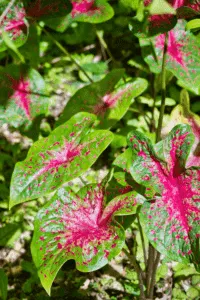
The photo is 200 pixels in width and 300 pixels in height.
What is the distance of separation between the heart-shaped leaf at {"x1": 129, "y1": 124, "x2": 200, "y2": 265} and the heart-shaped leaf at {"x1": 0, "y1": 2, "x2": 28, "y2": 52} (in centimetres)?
62

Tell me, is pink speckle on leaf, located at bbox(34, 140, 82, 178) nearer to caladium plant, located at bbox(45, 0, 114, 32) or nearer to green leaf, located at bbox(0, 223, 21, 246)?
caladium plant, located at bbox(45, 0, 114, 32)

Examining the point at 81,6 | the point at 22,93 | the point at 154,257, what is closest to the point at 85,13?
→ the point at 81,6

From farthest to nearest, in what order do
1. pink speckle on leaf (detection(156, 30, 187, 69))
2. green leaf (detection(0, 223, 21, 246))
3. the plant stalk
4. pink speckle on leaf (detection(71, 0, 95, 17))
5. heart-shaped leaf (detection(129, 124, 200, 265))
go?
green leaf (detection(0, 223, 21, 246)) → pink speckle on leaf (detection(71, 0, 95, 17)) → pink speckle on leaf (detection(156, 30, 187, 69)) → the plant stalk → heart-shaped leaf (detection(129, 124, 200, 265))

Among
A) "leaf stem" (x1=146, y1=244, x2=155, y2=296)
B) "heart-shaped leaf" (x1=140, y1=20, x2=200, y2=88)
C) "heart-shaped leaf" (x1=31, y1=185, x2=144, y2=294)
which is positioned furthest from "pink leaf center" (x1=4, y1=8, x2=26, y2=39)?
"leaf stem" (x1=146, y1=244, x2=155, y2=296)

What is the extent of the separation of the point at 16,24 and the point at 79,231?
2.69 feet

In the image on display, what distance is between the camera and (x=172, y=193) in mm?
1164

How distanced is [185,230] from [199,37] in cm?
88

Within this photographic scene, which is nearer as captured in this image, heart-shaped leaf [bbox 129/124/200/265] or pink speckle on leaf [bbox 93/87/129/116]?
heart-shaped leaf [bbox 129/124/200/265]

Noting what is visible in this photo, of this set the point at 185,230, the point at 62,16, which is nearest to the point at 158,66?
the point at 62,16

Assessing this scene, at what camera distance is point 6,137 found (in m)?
2.51

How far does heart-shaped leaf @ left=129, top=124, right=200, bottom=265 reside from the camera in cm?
109

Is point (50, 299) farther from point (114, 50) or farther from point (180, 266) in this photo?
point (114, 50)

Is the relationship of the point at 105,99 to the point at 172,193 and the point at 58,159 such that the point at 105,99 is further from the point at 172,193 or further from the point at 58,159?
the point at 172,193

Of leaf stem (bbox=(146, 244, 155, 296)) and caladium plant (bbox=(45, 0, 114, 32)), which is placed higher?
caladium plant (bbox=(45, 0, 114, 32))
